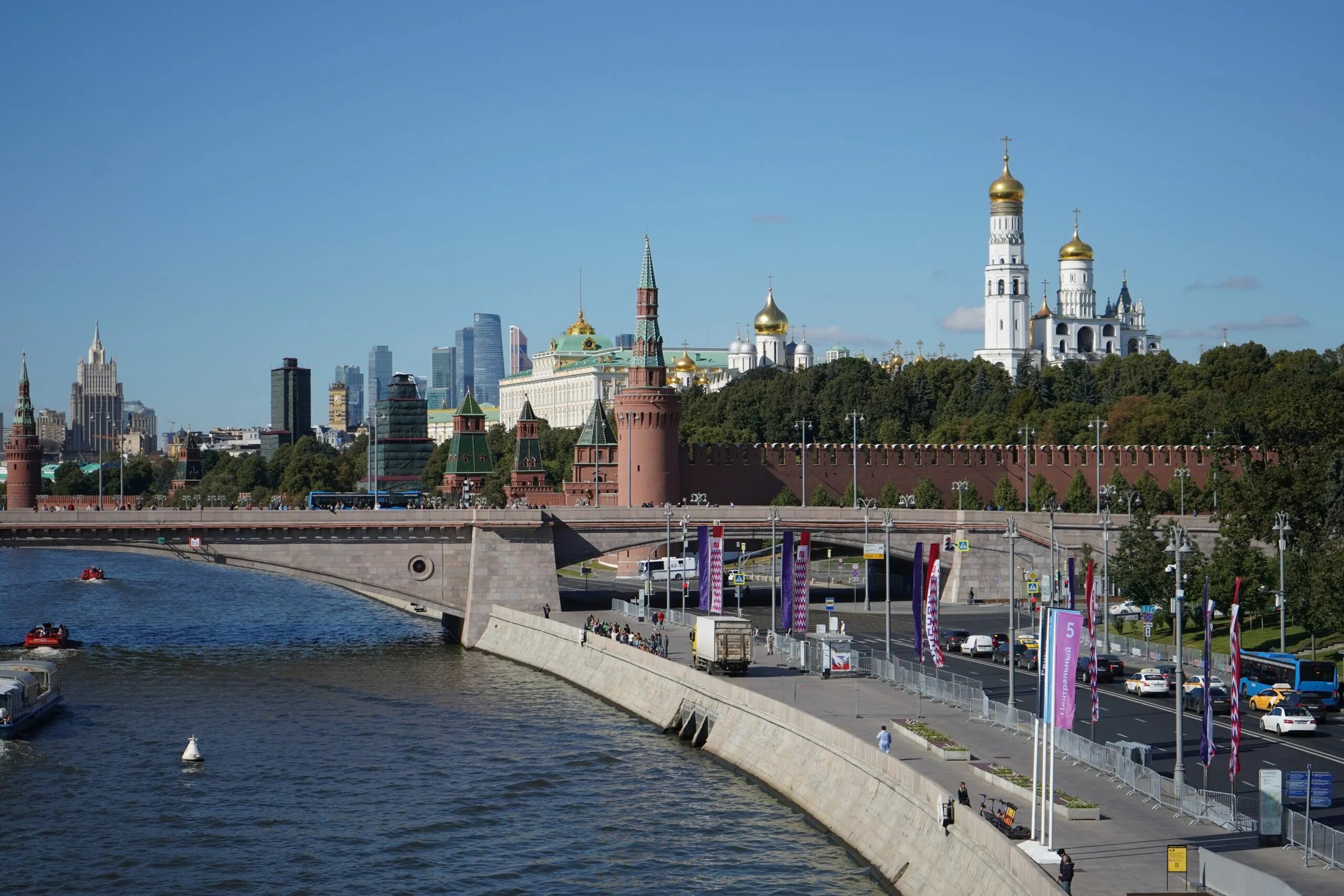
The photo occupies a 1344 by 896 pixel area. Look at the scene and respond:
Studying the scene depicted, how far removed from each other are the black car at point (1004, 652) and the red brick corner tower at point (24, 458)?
419 feet

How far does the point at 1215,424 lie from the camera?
126 metres

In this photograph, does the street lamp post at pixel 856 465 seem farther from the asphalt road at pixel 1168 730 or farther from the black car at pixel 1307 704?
the black car at pixel 1307 704

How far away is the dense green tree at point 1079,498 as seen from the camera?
121 meters

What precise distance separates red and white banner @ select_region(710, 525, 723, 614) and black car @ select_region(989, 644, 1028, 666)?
10.00 metres

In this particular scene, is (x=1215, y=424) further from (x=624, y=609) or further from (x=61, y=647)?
(x=61, y=647)

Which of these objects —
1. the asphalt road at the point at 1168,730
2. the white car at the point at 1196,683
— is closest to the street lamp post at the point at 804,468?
the asphalt road at the point at 1168,730

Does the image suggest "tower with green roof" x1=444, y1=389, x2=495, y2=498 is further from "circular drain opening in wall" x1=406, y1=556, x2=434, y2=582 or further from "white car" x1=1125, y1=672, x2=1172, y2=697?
"white car" x1=1125, y1=672, x2=1172, y2=697

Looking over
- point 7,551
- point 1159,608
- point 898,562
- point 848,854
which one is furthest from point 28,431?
point 848,854

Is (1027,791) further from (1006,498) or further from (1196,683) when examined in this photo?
(1006,498)

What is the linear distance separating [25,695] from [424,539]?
1005 inches

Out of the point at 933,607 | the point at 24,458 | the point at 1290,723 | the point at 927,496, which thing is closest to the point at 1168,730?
the point at 1290,723

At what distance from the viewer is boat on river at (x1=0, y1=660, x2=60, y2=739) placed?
176 ft

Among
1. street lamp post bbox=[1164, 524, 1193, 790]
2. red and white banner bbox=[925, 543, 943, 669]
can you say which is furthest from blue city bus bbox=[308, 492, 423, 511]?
street lamp post bbox=[1164, 524, 1193, 790]

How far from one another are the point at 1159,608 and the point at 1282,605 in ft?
41.5
